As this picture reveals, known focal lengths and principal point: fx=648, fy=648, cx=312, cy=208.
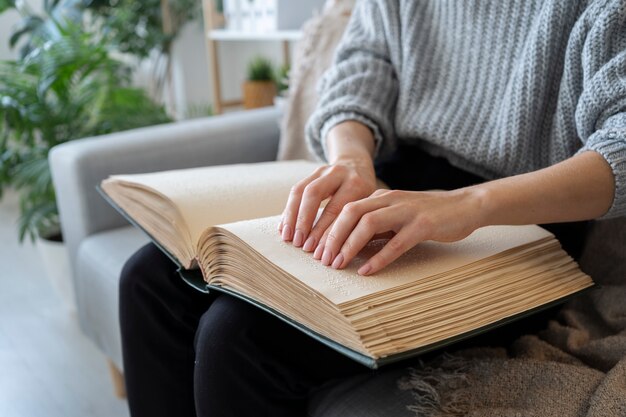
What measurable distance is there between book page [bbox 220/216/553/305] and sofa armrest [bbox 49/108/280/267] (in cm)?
62

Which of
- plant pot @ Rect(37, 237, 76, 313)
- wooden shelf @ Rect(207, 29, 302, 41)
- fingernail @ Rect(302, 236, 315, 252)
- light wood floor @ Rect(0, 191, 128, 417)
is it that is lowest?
light wood floor @ Rect(0, 191, 128, 417)

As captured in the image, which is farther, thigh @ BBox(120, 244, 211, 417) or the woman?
thigh @ BBox(120, 244, 211, 417)

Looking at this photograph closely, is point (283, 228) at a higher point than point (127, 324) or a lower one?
higher

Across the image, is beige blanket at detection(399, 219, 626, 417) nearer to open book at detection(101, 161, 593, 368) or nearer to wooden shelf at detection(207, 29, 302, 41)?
open book at detection(101, 161, 593, 368)

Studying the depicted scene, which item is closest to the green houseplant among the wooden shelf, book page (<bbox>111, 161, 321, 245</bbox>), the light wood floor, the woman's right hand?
the light wood floor

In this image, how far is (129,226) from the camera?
129 cm

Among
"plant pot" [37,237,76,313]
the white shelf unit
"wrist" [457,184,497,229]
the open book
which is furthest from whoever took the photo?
the white shelf unit

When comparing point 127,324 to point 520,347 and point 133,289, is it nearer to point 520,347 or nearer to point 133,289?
point 133,289

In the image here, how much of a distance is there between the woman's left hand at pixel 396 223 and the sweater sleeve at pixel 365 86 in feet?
1.08

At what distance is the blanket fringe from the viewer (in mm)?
658

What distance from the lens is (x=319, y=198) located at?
0.71 meters

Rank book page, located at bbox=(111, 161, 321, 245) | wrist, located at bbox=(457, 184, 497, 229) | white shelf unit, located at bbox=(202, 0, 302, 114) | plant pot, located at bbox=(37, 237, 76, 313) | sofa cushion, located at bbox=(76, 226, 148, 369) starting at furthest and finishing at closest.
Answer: white shelf unit, located at bbox=(202, 0, 302, 114), plant pot, located at bbox=(37, 237, 76, 313), sofa cushion, located at bbox=(76, 226, 148, 369), book page, located at bbox=(111, 161, 321, 245), wrist, located at bbox=(457, 184, 497, 229)

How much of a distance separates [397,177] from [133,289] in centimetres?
42

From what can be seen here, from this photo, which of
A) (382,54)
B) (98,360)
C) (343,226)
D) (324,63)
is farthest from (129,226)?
(343,226)
